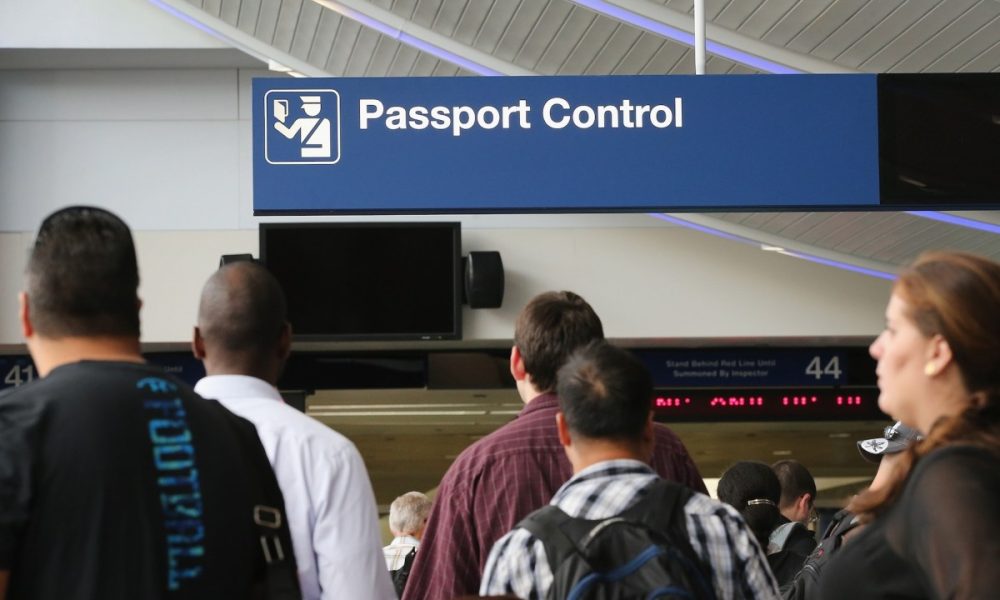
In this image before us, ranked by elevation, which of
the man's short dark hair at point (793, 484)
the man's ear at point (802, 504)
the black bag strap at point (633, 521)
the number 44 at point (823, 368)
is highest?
the black bag strap at point (633, 521)

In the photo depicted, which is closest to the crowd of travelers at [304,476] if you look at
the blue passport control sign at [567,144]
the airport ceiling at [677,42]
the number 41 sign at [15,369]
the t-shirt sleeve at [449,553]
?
the t-shirt sleeve at [449,553]

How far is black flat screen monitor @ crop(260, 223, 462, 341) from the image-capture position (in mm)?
11688

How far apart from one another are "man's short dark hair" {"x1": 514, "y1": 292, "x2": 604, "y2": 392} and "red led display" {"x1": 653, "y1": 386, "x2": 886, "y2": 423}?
10.4 meters

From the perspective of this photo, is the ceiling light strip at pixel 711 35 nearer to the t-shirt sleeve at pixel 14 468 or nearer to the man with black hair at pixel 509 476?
the man with black hair at pixel 509 476

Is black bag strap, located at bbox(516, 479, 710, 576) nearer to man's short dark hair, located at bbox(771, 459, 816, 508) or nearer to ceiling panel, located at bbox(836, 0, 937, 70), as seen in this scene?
man's short dark hair, located at bbox(771, 459, 816, 508)

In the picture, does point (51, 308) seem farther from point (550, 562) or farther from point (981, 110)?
point (981, 110)

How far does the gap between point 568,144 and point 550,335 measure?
2556 mm

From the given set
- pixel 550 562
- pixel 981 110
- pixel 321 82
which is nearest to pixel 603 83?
pixel 321 82

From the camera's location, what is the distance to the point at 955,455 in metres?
1.99

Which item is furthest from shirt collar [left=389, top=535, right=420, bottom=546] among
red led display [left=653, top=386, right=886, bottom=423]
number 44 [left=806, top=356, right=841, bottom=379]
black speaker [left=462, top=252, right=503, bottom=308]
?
Answer: number 44 [left=806, top=356, right=841, bottom=379]

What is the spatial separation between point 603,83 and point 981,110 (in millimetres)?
1542

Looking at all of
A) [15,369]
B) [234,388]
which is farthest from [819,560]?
[15,369]

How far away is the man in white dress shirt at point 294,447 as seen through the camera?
262cm

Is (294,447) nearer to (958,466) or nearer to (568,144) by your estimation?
(958,466)
